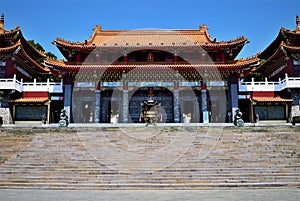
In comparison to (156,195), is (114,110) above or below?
above

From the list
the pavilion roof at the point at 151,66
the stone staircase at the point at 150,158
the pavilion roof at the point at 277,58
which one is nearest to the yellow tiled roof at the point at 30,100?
the pavilion roof at the point at 151,66

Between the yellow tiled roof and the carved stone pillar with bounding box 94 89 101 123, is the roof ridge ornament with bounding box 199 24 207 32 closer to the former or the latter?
the carved stone pillar with bounding box 94 89 101 123

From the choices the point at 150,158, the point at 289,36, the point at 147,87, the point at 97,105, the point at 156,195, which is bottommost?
the point at 156,195

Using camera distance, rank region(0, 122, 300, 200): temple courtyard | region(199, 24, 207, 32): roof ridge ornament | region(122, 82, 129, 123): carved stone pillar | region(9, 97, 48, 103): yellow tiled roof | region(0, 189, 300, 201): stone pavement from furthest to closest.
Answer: region(199, 24, 207, 32): roof ridge ornament, region(9, 97, 48, 103): yellow tiled roof, region(122, 82, 129, 123): carved stone pillar, region(0, 122, 300, 200): temple courtyard, region(0, 189, 300, 201): stone pavement

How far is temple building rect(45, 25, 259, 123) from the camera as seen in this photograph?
22.4m

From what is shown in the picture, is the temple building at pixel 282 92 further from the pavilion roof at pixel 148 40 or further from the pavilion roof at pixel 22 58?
the pavilion roof at pixel 22 58

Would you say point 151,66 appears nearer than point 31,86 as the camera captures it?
Yes

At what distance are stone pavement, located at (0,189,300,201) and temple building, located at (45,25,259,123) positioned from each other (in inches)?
532

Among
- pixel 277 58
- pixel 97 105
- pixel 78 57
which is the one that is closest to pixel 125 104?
pixel 97 105

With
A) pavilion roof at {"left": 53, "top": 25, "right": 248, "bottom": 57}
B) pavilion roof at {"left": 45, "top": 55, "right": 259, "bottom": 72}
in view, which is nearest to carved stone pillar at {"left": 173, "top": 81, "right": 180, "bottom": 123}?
pavilion roof at {"left": 45, "top": 55, "right": 259, "bottom": 72}

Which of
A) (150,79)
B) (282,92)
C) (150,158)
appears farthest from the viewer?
(282,92)

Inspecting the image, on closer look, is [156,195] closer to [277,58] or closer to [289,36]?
[277,58]

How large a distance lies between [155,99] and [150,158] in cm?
1250

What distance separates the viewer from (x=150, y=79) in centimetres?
2334
